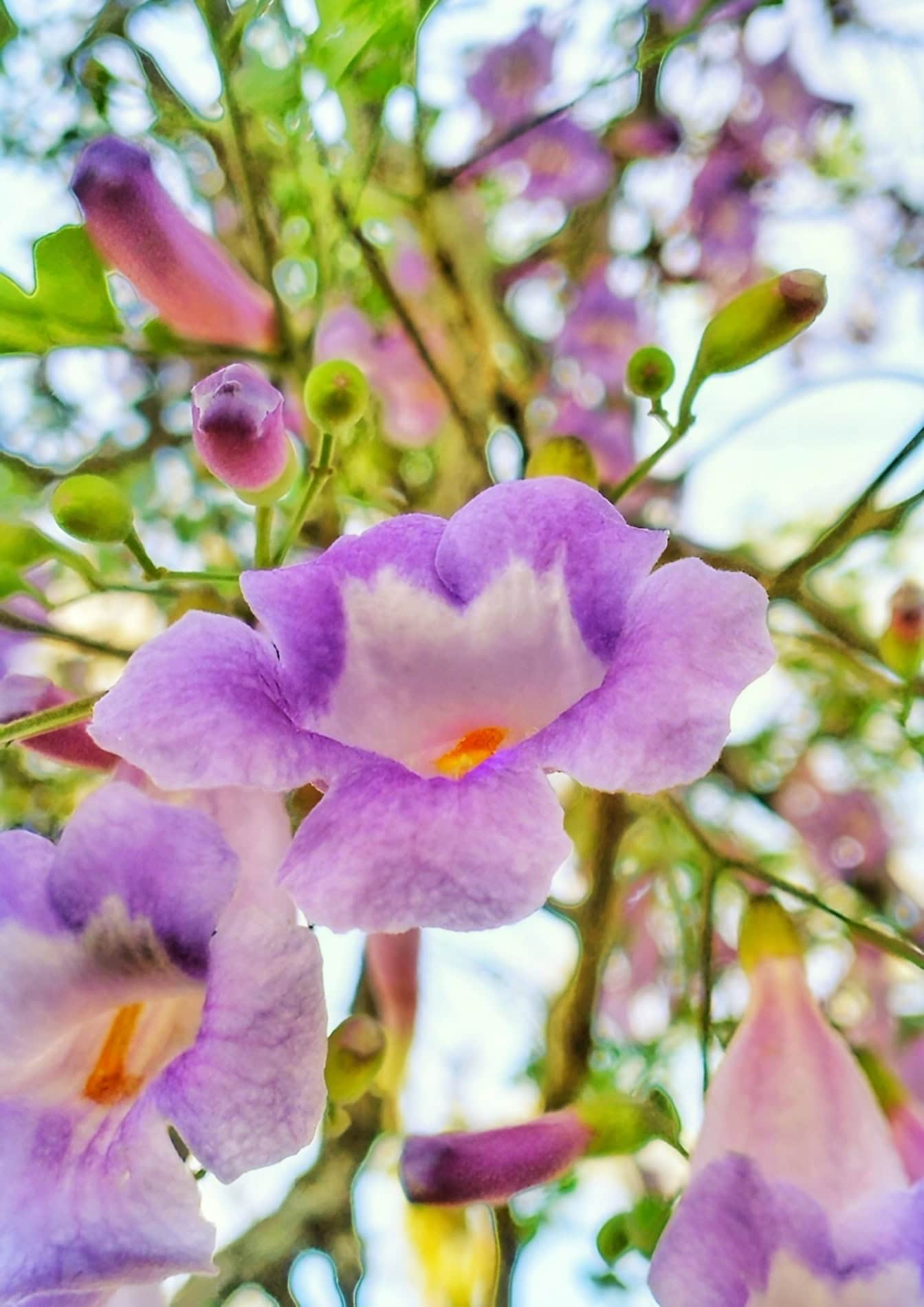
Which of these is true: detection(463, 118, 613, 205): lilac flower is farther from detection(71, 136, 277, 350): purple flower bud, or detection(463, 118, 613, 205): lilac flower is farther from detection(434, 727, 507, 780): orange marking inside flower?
detection(434, 727, 507, 780): orange marking inside flower

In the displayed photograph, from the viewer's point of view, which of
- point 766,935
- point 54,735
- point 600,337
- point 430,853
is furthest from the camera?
point 600,337

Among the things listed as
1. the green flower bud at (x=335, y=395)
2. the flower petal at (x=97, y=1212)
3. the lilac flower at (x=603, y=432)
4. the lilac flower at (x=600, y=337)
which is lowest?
the lilac flower at (x=603, y=432)

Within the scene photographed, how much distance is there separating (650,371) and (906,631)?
164mm

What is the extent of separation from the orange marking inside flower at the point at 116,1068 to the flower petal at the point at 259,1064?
0.04 meters

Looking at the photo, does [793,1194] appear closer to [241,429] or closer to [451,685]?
[451,685]

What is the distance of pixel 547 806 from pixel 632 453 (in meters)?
0.71

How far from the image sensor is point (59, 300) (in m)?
0.43

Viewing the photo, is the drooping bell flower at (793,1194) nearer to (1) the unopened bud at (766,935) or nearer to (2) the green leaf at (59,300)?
(1) the unopened bud at (766,935)

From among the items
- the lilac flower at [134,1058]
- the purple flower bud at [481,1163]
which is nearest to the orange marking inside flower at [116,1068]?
the lilac flower at [134,1058]

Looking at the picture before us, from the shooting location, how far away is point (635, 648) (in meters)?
0.30

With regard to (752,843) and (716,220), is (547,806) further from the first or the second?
(716,220)

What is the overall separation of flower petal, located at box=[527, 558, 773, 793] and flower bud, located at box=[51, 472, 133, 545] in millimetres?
189

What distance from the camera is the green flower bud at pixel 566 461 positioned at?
0.45m

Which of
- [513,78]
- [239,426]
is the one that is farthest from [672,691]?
[513,78]
